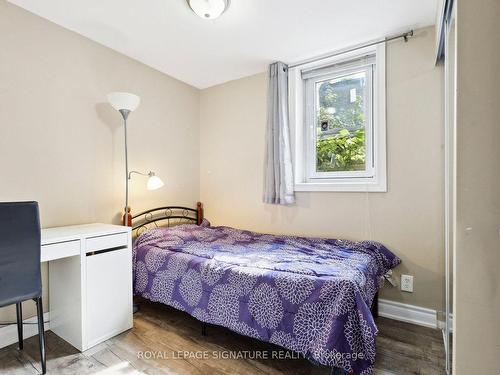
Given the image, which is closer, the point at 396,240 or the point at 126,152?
the point at 396,240

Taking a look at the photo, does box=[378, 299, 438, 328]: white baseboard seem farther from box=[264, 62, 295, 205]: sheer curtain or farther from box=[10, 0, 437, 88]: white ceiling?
box=[10, 0, 437, 88]: white ceiling

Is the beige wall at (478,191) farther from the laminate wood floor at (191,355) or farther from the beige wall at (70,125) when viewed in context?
the beige wall at (70,125)

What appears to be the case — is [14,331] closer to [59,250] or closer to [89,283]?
[89,283]

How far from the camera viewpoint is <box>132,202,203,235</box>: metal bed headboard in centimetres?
270

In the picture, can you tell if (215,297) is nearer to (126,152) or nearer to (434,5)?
(126,152)

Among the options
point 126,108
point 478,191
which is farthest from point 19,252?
point 478,191

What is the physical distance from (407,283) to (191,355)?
5.68 feet

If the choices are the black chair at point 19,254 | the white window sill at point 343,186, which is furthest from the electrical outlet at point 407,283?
the black chair at point 19,254

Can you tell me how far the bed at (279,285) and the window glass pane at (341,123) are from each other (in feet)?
2.56

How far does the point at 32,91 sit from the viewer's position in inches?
78.3

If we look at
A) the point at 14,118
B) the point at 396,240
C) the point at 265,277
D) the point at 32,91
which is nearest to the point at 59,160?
the point at 14,118

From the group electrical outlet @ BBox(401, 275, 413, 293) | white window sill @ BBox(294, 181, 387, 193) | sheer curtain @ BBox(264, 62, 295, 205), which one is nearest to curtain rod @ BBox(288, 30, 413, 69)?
sheer curtain @ BBox(264, 62, 295, 205)

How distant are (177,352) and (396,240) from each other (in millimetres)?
1852

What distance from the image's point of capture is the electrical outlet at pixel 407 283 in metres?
2.16
